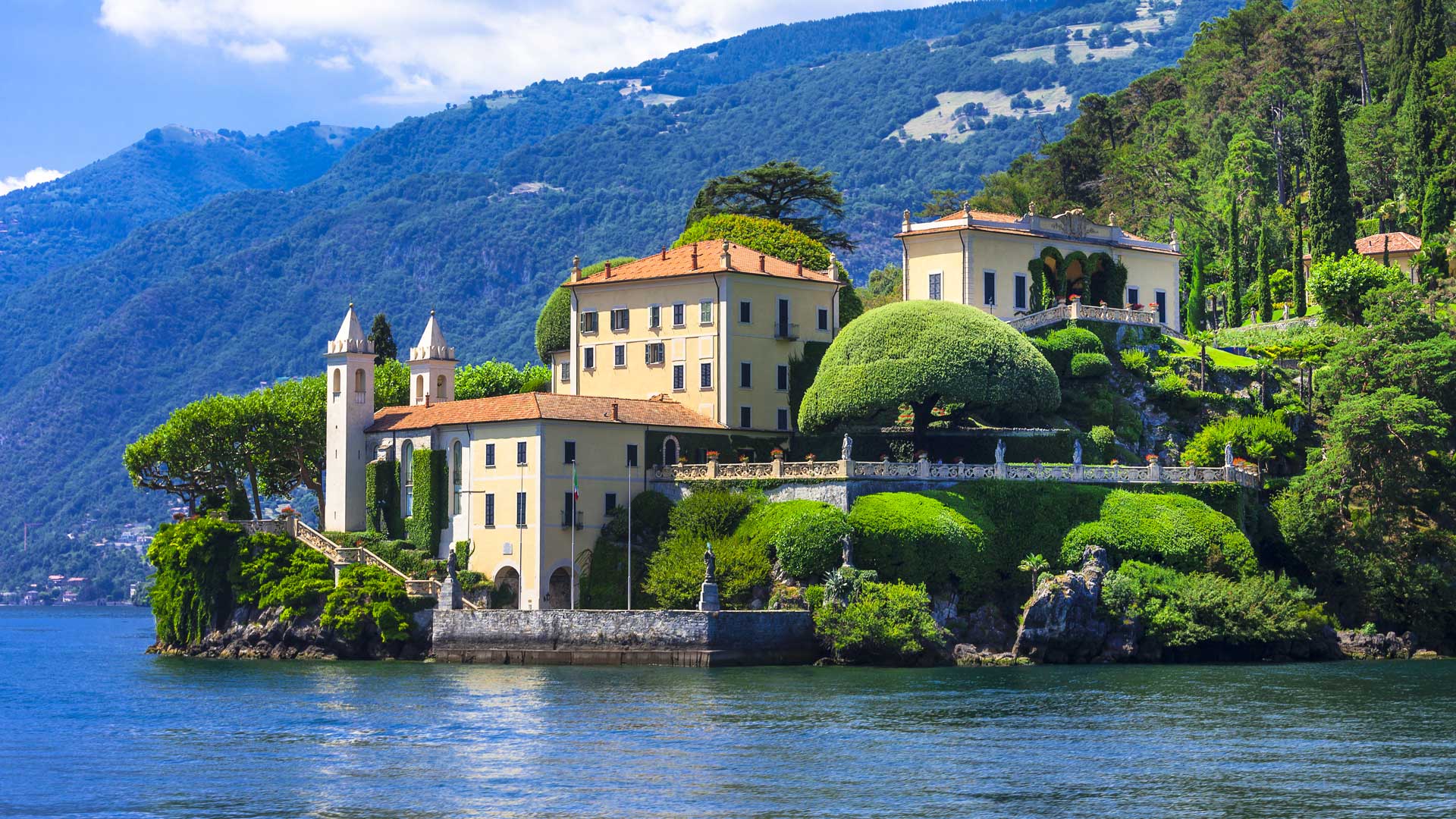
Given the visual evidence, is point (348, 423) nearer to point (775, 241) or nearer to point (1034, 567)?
point (775, 241)

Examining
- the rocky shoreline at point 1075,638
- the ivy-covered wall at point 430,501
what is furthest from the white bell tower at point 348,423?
the rocky shoreline at point 1075,638

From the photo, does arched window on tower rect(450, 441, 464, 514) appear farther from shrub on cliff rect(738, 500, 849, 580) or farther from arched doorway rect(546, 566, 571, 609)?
shrub on cliff rect(738, 500, 849, 580)

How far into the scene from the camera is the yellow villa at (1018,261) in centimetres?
8519

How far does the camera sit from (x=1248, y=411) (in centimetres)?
8212

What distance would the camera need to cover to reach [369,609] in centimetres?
7456

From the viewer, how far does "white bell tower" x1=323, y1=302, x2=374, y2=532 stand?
271 ft

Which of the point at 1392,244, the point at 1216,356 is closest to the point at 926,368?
the point at 1216,356

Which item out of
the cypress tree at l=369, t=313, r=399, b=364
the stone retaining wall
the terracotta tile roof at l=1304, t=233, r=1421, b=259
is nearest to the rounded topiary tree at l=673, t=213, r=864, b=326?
the cypress tree at l=369, t=313, r=399, b=364

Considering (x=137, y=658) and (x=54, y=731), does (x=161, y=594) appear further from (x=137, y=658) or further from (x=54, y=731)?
(x=54, y=731)

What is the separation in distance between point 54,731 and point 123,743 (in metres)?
5.06

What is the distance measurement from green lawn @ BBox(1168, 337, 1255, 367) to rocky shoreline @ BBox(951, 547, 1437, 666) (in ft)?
55.0

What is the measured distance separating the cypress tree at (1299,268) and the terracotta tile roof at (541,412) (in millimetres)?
29985

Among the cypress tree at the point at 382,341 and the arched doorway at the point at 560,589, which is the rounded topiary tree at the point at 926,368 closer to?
the arched doorway at the point at 560,589

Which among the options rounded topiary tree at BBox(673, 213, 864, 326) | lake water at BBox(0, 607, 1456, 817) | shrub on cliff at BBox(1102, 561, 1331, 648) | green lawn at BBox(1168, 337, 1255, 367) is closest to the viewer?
lake water at BBox(0, 607, 1456, 817)
